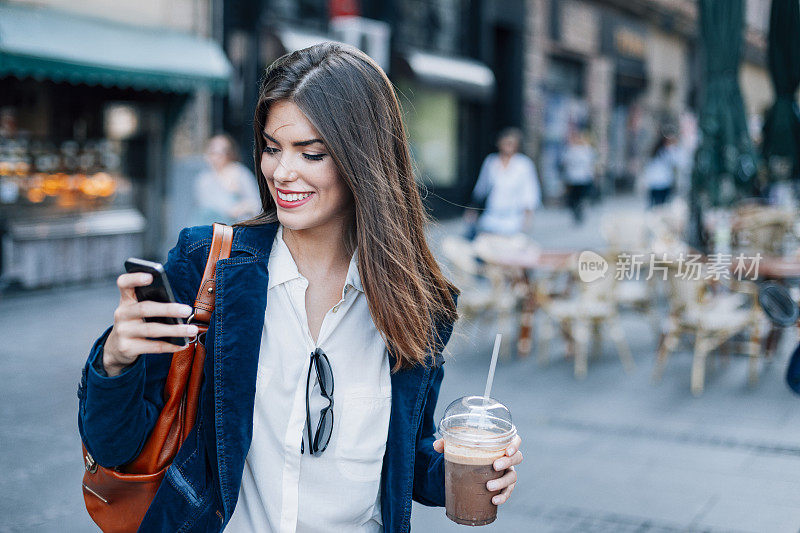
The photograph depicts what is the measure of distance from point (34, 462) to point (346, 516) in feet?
11.6

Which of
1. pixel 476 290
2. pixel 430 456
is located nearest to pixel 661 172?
pixel 476 290

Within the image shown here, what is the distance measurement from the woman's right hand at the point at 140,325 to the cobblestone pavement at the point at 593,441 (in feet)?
2.67

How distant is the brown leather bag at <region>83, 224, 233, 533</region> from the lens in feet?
5.44

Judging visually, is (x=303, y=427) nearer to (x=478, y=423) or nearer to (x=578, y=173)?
(x=478, y=423)

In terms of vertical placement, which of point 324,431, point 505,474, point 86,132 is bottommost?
point 86,132

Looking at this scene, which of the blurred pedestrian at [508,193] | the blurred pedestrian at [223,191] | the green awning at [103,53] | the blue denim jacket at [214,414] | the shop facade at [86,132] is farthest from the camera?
the shop facade at [86,132]

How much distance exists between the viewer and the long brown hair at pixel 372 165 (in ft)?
5.66

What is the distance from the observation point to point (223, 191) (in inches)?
324

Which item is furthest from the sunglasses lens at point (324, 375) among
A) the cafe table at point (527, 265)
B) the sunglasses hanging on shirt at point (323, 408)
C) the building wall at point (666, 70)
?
the building wall at point (666, 70)

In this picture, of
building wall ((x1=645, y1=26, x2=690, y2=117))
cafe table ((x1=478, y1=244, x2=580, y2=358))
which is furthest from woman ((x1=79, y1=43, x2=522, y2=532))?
building wall ((x1=645, y1=26, x2=690, y2=117))

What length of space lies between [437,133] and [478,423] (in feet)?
54.1

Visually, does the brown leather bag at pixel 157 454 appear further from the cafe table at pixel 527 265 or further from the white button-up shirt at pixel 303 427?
the cafe table at pixel 527 265

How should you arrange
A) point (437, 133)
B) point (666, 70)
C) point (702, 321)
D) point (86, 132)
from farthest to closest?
1. point (666, 70)
2. point (437, 133)
3. point (86, 132)
4. point (702, 321)

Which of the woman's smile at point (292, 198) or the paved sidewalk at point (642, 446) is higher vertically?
the woman's smile at point (292, 198)
